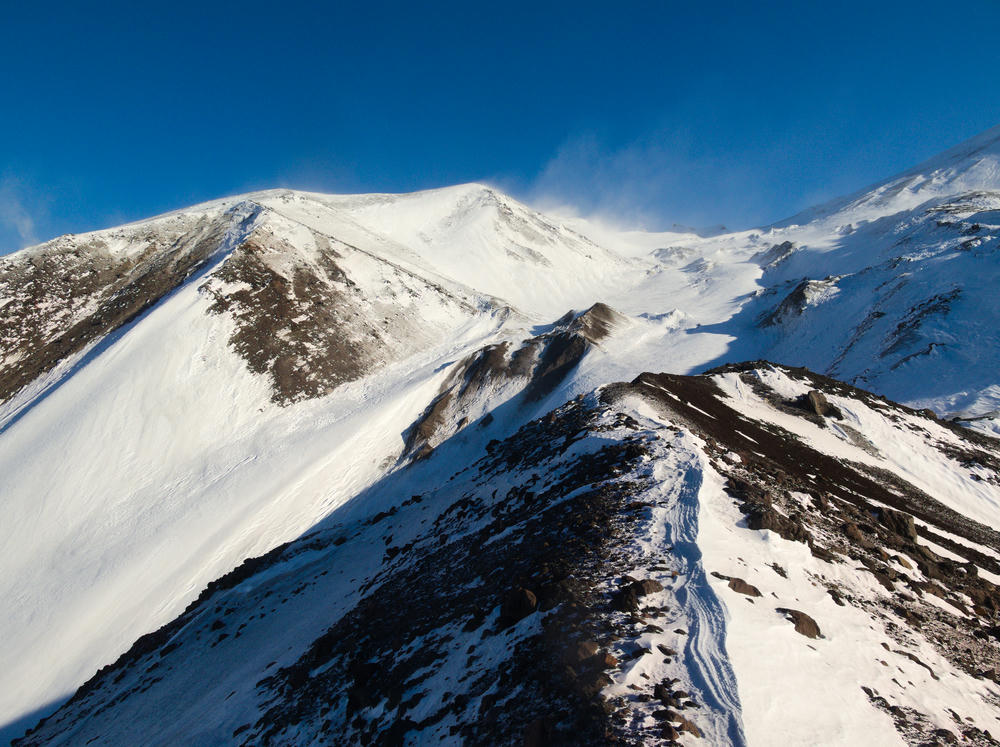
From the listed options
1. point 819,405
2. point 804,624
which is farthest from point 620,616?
point 819,405

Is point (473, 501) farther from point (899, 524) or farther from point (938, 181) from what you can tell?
point (938, 181)

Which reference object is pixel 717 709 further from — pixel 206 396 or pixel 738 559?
pixel 206 396

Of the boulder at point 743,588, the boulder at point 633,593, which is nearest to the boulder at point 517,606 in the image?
the boulder at point 633,593

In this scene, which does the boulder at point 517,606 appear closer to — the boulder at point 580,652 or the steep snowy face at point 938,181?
the boulder at point 580,652

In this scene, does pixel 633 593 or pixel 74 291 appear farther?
pixel 74 291

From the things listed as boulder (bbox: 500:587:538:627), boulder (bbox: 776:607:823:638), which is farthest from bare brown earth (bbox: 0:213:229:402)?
boulder (bbox: 776:607:823:638)

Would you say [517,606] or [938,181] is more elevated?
[517,606]
